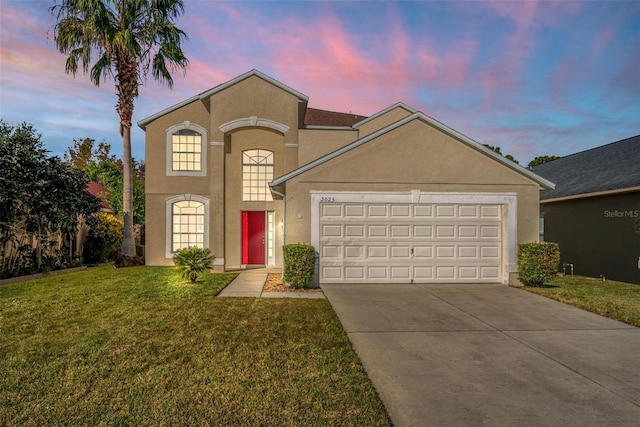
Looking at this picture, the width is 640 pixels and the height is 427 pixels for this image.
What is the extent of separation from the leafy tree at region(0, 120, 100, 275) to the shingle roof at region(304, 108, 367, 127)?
36.1 feet

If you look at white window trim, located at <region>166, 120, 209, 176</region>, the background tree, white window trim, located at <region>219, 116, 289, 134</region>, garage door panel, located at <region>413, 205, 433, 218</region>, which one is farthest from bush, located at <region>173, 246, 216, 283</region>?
the background tree

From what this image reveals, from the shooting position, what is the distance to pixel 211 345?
5.63 meters

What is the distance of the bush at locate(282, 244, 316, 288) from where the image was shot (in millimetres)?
10656

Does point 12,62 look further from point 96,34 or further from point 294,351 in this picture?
point 294,351

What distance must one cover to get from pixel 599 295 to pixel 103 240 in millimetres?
19168

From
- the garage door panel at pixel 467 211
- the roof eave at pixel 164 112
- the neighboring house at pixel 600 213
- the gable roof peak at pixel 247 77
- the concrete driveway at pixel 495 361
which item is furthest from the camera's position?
the roof eave at pixel 164 112

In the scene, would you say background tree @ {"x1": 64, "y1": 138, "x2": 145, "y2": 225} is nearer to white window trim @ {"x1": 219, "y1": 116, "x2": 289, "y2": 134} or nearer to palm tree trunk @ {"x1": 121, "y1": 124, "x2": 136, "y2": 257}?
palm tree trunk @ {"x1": 121, "y1": 124, "x2": 136, "y2": 257}

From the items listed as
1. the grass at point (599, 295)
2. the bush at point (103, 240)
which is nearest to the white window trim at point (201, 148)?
the bush at point (103, 240)

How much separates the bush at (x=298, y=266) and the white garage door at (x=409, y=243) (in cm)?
78

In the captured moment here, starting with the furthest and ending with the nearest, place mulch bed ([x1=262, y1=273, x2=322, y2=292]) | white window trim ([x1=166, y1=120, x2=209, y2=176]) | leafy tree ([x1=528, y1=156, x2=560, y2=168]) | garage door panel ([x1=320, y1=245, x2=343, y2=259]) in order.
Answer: leafy tree ([x1=528, y1=156, x2=560, y2=168]) → white window trim ([x1=166, y1=120, x2=209, y2=176]) → garage door panel ([x1=320, y1=245, x2=343, y2=259]) → mulch bed ([x1=262, y1=273, x2=322, y2=292])

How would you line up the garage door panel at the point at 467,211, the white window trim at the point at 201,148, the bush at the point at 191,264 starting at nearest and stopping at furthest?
the bush at the point at 191,264 → the garage door panel at the point at 467,211 → the white window trim at the point at 201,148

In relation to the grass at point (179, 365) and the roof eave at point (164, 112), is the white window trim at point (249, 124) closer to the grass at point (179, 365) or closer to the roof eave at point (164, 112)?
the roof eave at point (164, 112)

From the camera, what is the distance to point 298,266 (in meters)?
10.6

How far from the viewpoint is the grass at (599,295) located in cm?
811
